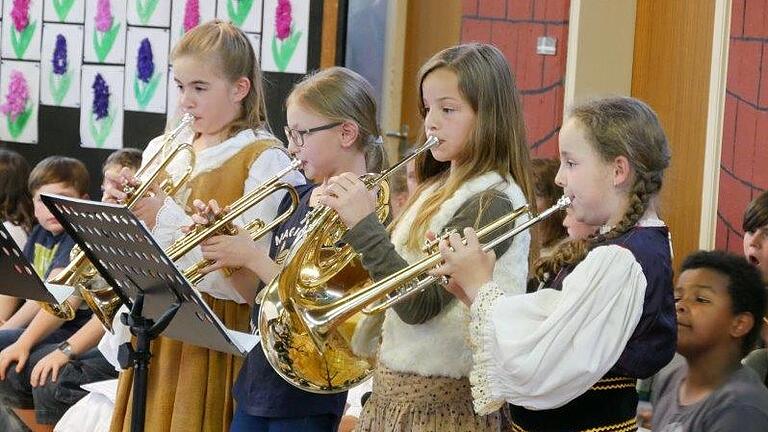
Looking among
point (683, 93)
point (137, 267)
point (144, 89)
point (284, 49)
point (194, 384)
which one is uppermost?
point (284, 49)

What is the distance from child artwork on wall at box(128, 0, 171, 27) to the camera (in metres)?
6.29

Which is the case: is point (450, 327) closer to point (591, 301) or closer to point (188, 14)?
point (591, 301)

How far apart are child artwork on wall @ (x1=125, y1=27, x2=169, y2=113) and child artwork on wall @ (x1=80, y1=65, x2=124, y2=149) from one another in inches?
2.4

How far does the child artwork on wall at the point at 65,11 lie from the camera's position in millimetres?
6453

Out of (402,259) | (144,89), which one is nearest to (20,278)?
(402,259)

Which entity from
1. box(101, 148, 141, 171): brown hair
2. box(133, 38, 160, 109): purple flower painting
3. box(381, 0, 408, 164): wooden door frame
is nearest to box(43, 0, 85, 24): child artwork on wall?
box(133, 38, 160, 109): purple flower painting

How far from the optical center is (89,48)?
6.46m

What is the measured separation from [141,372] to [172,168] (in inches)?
33.0

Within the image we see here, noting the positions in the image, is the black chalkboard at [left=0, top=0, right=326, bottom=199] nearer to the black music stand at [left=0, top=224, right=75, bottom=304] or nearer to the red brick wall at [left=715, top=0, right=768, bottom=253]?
the red brick wall at [left=715, top=0, right=768, bottom=253]

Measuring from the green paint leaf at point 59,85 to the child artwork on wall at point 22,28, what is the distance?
145 mm

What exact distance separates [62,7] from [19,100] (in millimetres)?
536

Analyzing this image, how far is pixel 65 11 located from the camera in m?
6.48

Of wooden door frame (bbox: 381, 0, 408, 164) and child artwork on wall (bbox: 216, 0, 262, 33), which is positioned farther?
child artwork on wall (bbox: 216, 0, 262, 33)

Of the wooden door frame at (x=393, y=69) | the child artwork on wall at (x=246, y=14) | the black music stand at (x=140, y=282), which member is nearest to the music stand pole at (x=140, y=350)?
the black music stand at (x=140, y=282)
